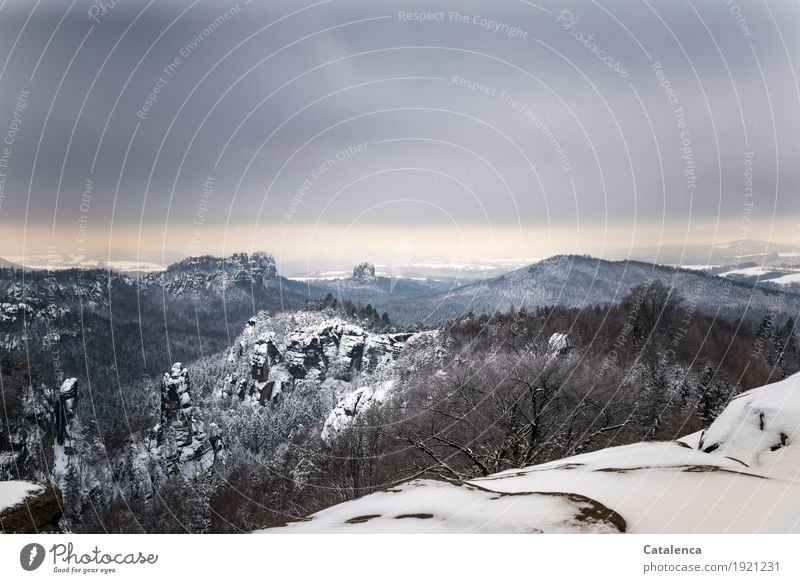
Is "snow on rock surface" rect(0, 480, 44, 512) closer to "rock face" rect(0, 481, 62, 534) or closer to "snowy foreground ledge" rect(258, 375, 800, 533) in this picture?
"rock face" rect(0, 481, 62, 534)

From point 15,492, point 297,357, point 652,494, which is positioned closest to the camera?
point 652,494

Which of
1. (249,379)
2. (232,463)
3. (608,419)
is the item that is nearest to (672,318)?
(608,419)

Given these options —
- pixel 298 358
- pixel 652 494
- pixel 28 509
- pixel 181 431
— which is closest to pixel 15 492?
pixel 28 509

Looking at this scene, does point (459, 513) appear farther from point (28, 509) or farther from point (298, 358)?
point (298, 358)

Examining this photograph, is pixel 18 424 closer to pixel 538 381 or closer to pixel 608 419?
pixel 538 381

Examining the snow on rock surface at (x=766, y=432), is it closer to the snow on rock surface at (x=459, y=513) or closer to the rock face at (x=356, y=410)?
the snow on rock surface at (x=459, y=513)

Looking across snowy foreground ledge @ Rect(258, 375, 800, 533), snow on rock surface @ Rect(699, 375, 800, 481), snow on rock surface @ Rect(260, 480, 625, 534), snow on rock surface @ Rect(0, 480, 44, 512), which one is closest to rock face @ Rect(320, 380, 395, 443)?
snow on rock surface @ Rect(0, 480, 44, 512)
